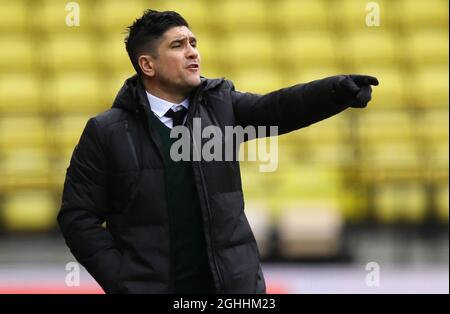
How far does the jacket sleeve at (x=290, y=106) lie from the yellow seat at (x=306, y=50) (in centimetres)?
554

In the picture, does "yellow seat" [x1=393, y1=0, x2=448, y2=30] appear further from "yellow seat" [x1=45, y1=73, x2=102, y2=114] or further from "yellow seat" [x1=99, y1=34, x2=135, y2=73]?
"yellow seat" [x1=45, y1=73, x2=102, y2=114]

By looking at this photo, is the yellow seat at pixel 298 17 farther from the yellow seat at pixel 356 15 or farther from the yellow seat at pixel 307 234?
the yellow seat at pixel 307 234

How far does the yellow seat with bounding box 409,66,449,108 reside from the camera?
7523 mm

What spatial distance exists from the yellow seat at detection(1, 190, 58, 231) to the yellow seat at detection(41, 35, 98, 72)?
1.75 metres

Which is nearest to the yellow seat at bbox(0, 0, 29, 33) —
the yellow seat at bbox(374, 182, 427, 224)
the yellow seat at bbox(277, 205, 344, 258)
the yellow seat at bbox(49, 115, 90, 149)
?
the yellow seat at bbox(49, 115, 90, 149)

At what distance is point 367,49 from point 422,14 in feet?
2.22

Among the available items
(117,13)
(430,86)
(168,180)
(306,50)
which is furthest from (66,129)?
(168,180)

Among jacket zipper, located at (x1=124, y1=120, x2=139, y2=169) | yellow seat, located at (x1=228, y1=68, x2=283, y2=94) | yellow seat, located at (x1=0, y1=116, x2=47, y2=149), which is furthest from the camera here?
yellow seat, located at (x1=228, y1=68, x2=283, y2=94)

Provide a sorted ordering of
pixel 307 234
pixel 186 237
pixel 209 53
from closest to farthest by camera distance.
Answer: pixel 186 237, pixel 307 234, pixel 209 53

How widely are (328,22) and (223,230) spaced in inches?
242

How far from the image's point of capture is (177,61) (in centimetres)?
229

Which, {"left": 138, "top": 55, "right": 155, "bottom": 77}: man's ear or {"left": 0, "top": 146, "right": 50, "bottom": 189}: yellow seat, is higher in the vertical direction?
{"left": 138, "top": 55, "right": 155, "bottom": 77}: man's ear

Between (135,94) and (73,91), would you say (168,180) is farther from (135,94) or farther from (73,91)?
(73,91)

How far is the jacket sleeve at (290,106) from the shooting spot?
215 cm
